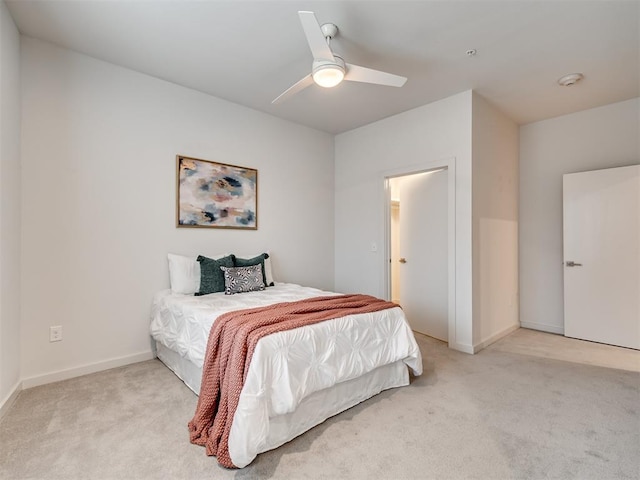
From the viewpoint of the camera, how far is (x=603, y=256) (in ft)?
12.0

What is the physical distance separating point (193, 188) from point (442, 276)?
294 cm

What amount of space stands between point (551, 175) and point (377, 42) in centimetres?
311

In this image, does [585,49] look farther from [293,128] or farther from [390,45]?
[293,128]

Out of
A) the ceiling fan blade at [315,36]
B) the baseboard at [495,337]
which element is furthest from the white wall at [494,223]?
the ceiling fan blade at [315,36]

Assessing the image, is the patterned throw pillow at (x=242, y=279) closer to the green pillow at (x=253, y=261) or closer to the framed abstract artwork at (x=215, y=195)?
the green pillow at (x=253, y=261)

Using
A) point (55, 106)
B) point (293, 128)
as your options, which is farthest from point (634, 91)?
point (55, 106)

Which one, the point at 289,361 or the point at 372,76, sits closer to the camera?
the point at 289,361

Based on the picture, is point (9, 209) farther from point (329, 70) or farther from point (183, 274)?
point (329, 70)

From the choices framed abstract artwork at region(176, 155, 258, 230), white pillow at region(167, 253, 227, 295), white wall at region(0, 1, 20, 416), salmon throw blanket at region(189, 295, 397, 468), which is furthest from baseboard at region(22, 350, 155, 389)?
salmon throw blanket at region(189, 295, 397, 468)

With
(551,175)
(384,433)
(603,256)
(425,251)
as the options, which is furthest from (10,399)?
(551,175)

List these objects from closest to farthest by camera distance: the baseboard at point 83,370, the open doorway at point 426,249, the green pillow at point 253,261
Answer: the baseboard at point 83,370, the green pillow at point 253,261, the open doorway at point 426,249

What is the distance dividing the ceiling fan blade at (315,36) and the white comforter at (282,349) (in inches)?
70.2

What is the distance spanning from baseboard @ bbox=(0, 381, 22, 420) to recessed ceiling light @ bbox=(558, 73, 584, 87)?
17.2 ft

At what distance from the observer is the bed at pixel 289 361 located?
1.65 metres
